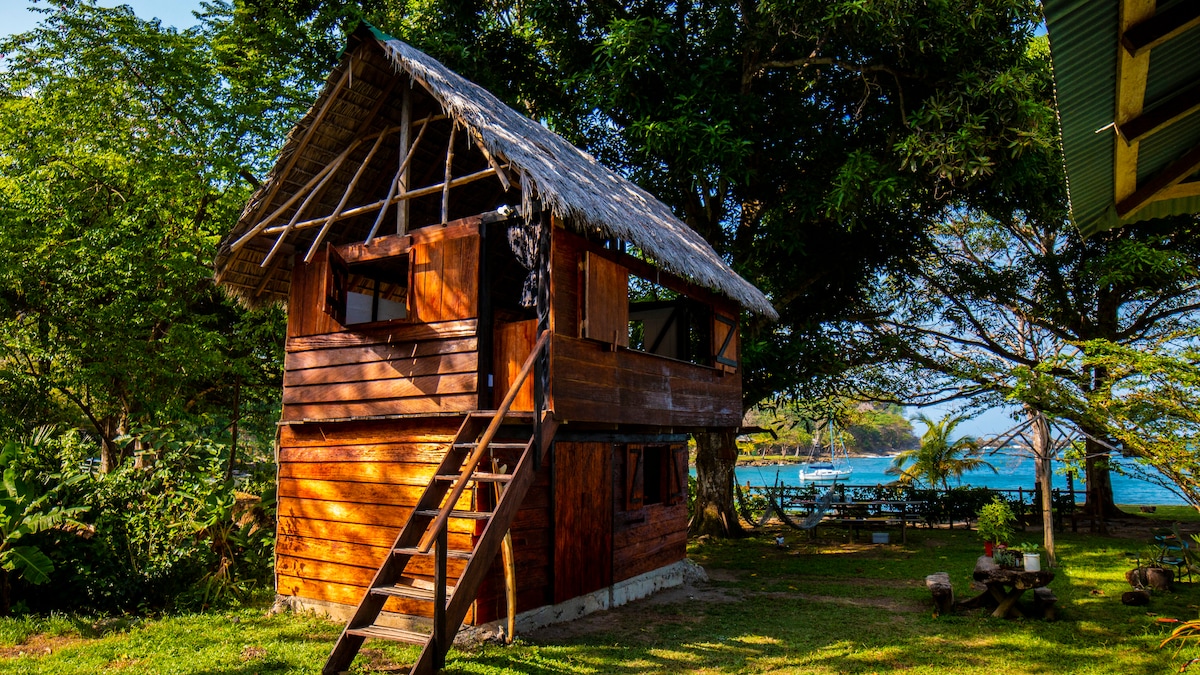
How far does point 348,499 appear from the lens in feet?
30.0

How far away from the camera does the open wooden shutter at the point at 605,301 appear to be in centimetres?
876

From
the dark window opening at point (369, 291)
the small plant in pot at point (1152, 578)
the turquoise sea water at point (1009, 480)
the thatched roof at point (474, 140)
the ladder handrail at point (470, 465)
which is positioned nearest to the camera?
the ladder handrail at point (470, 465)

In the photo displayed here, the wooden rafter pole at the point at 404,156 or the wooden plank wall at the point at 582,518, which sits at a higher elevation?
the wooden rafter pole at the point at 404,156

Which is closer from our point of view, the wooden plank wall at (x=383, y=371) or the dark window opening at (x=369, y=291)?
the wooden plank wall at (x=383, y=371)

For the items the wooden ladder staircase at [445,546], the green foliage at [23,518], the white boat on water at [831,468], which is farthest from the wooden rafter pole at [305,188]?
the white boat on water at [831,468]

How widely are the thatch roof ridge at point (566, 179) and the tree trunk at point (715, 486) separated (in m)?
6.48

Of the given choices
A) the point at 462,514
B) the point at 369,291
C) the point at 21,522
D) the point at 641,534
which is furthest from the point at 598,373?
the point at 21,522

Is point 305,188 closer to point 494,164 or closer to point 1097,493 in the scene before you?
point 494,164

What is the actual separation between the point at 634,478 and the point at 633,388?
212cm

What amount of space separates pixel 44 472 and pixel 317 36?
35.4 ft

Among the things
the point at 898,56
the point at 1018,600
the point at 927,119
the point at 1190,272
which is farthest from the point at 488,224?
the point at 1190,272

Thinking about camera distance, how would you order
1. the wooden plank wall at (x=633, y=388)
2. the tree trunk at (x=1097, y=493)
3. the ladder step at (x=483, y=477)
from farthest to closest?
the tree trunk at (x=1097, y=493), the wooden plank wall at (x=633, y=388), the ladder step at (x=483, y=477)

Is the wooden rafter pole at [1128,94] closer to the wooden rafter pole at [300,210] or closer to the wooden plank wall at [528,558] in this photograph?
the wooden plank wall at [528,558]

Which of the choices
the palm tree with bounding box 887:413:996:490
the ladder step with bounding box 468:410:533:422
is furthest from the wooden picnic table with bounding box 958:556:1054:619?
the palm tree with bounding box 887:413:996:490
